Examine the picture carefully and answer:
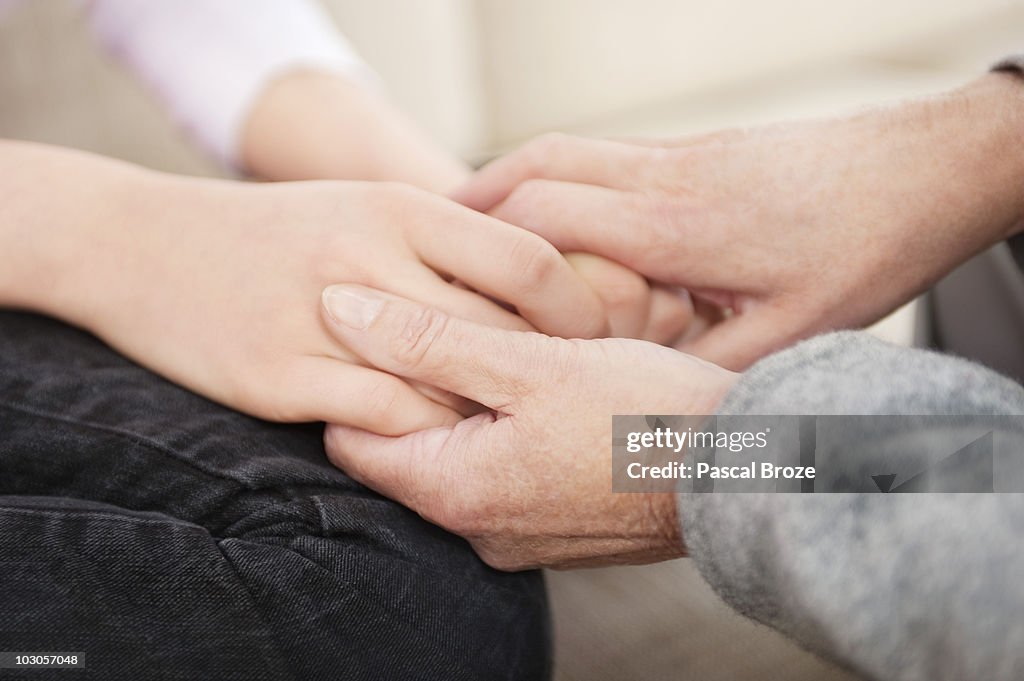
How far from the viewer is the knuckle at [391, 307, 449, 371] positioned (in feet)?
1.66

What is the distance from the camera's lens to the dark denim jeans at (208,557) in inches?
16.0

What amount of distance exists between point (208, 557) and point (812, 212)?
0.45 metres

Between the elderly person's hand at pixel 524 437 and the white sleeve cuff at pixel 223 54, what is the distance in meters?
0.57

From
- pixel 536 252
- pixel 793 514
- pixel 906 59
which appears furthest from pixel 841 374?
pixel 906 59

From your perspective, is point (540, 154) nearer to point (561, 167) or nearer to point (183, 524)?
point (561, 167)

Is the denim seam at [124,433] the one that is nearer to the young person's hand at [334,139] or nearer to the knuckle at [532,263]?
the knuckle at [532,263]

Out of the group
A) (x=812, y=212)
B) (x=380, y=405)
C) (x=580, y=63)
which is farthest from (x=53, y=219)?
(x=580, y=63)

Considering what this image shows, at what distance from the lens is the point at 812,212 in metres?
0.57

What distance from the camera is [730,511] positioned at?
15.8 inches

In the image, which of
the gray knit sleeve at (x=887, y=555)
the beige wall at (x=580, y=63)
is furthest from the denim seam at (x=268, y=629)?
the beige wall at (x=580, y=63)

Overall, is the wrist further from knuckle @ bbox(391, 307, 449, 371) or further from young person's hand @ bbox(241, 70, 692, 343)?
young person's hand @ bbox(241, 70, 692, 343)

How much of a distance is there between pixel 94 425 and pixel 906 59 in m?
1.81

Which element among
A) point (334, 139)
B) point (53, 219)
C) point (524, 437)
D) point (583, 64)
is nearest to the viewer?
point (524, 437)

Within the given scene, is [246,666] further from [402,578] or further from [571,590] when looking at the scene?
[571,590]
